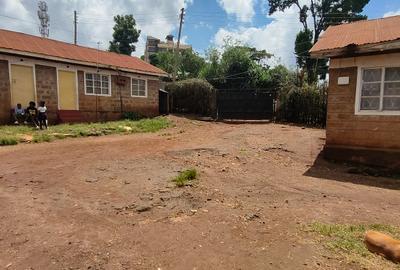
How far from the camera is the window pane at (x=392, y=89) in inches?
Answer: 328

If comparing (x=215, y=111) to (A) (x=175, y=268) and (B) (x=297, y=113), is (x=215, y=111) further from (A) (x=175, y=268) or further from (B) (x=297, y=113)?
(A) (x=175, y=268)

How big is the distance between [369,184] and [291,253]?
4.53m

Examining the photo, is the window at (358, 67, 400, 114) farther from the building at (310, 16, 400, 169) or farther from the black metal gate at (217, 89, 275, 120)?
the black metal gate at (217, 89, 275, 120)

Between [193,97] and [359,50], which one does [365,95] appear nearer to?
[359,50]

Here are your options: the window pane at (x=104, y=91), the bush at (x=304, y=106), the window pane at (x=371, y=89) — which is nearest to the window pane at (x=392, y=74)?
the window pane at (x=371, y=89)

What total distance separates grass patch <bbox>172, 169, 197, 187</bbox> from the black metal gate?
44.8 feet

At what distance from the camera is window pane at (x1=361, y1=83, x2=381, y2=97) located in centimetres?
855

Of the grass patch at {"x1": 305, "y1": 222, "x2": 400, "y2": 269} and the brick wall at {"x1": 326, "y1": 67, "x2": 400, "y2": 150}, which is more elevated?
the brick wall at {"x1": 326, "y1": 67, "x2": 400, "y2": 150}

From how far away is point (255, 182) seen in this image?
22.0 ft

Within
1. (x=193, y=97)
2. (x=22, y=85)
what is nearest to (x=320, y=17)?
(x=193, y=97)

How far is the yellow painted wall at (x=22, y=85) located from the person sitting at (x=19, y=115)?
359 millimetres

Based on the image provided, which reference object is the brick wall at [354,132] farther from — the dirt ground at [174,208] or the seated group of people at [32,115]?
the seated group of people at [32,115]

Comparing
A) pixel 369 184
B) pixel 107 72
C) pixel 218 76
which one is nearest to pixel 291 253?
pixel 369 184

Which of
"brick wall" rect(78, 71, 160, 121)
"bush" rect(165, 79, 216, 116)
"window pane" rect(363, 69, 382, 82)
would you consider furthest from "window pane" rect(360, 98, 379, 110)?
"brick wall" rect(78, 71, 160, 121)
